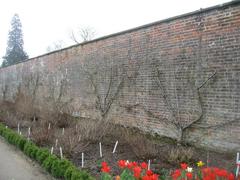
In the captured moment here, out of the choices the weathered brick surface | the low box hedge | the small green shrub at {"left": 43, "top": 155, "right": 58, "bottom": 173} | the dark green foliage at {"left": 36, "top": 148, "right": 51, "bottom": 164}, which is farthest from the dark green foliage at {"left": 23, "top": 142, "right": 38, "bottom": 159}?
the weathered brick surface

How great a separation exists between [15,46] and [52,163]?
40.0 m

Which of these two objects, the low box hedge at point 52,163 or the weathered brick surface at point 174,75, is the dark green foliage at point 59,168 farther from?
the weathered brick surface at point 174,75

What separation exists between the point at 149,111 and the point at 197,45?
2.46m

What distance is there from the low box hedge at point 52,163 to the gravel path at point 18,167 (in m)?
0.13

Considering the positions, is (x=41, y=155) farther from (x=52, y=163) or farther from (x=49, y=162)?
(x=52, y=163)

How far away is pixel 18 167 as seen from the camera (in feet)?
20.5

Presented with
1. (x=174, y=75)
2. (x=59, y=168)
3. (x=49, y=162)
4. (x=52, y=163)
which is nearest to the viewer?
(x=59, y=168)

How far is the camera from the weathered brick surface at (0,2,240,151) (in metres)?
6.20

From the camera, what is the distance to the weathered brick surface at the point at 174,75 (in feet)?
20.3

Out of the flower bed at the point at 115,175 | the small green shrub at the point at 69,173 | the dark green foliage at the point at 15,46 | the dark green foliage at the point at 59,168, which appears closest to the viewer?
the flower bed at the point at 115,175

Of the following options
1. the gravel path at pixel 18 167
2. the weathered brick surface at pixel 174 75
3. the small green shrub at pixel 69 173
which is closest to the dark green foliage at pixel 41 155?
the gravel path at pixel 18 167

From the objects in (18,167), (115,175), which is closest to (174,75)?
(115,175)

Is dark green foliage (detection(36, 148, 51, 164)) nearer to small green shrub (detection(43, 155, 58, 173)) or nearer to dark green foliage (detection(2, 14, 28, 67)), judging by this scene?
small green shrub (detection(43, 155, 58, 173))

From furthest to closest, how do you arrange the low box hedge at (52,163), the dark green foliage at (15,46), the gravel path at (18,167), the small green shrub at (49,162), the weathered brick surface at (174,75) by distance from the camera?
the dark green foliage at (15,46) < the weathered brick surface at (174,75) < the small green shrub at (49,162) < the gravel path at (18,167) < the low box hedge at (52,163)
